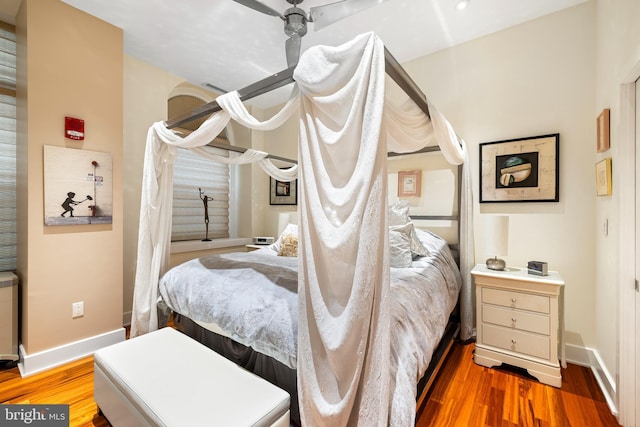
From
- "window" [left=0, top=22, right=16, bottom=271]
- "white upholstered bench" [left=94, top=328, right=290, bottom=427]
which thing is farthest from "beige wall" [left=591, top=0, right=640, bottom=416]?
"window" [left=0, top=22, right=16, bottom=271]

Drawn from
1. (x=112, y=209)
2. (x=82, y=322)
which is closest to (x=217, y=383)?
(x=82, y=322)

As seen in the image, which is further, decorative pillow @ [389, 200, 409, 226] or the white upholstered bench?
decorative pillow @ [389, 200, 409, 226]

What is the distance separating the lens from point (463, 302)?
8.41 ft

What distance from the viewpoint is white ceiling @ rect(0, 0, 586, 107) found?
7.61 ft

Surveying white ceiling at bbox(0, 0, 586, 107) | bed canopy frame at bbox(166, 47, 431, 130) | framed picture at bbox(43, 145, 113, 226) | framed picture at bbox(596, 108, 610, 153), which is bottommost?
framed picture at bbox(43, 145, 113, 226)

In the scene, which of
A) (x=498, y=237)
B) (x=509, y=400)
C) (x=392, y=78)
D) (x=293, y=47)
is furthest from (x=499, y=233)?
(x=293, y=47)

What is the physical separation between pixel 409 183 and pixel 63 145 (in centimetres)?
333

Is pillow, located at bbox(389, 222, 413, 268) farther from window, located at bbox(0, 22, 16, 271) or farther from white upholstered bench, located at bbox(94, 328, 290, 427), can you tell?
window, located at bbox(0, 22, 16, 271)

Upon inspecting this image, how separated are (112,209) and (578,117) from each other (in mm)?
4252

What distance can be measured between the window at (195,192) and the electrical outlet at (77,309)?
145cm

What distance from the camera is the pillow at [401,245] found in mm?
2230
